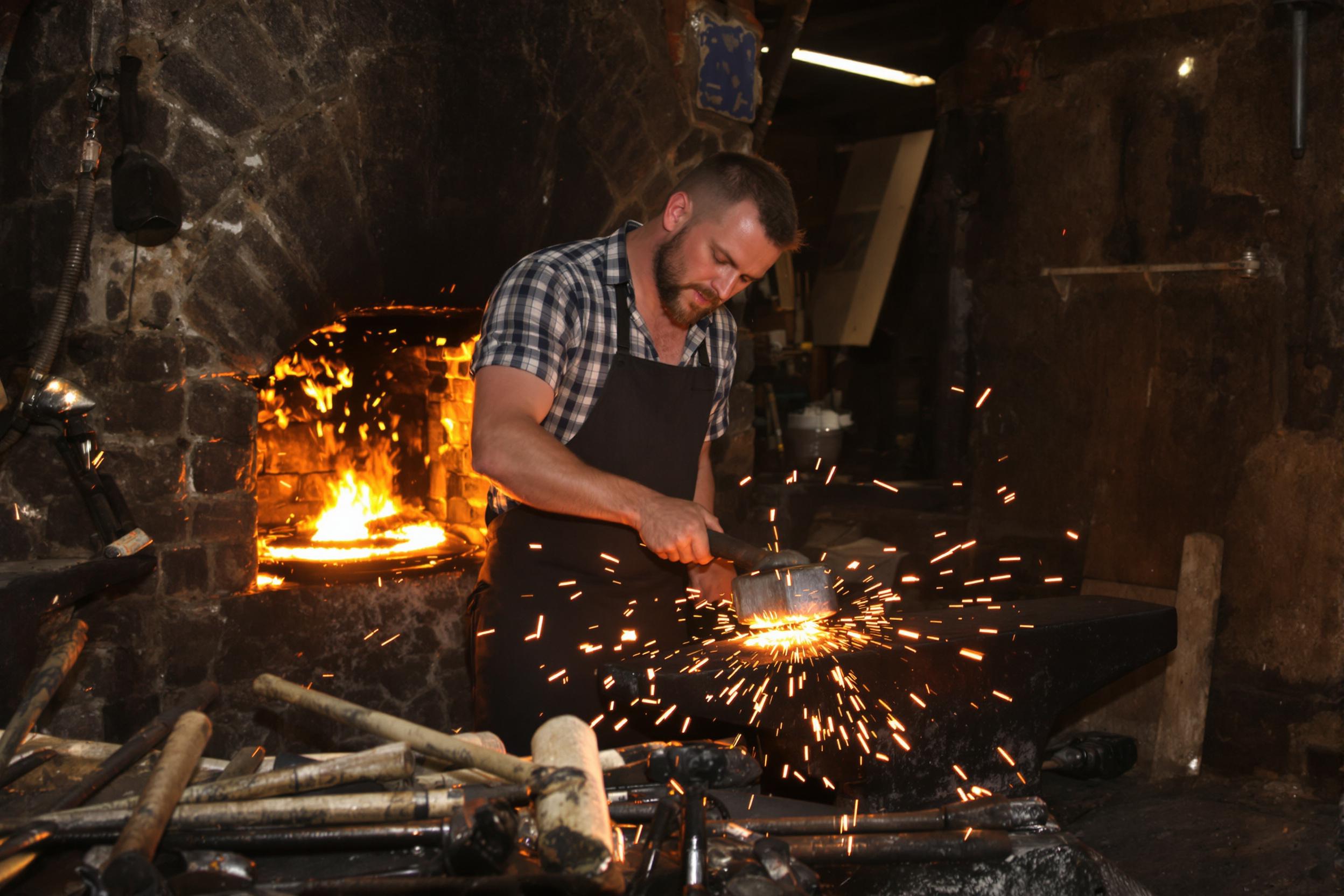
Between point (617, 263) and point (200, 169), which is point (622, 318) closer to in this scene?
point (617, 263)

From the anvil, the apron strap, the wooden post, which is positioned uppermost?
the apron strap

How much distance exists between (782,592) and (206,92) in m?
2.40

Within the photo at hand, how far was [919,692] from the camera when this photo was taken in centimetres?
242

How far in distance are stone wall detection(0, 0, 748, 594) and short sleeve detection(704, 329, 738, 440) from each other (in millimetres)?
1169

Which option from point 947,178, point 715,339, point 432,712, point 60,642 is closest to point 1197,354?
point 947,178

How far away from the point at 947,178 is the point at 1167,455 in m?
1.99

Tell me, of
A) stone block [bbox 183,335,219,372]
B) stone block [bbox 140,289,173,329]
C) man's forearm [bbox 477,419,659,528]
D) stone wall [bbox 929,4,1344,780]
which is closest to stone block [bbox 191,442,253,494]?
stone block [bbox 183,335,219,372]

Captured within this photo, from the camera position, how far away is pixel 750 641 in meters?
2.50

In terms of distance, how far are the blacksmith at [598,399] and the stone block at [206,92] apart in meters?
1.23

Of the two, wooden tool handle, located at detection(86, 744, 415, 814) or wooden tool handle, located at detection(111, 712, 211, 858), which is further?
wooden tool handle, located at detection(86, 744, 415, 814)

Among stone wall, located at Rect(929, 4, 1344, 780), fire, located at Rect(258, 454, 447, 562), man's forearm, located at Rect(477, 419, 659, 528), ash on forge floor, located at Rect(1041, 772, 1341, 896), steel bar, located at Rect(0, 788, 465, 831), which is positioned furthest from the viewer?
stone wall, located at Rect(929, 4, 1344, 780)

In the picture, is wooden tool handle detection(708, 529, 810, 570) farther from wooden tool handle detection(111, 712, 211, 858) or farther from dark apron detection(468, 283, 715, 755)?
wooden tool handle detection(111, 712, 211, 858)

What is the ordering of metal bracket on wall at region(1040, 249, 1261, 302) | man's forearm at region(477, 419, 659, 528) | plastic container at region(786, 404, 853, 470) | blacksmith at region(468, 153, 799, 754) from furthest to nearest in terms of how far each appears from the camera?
1. plastic container at region(786, 404, 853, 470)
2. metal bracket on wall at region(1040, 249, 1261, 302)
3. blacksmith at region(468, 153, 799, 754)
4. man's forearm at region(477, 419, 659, 528)

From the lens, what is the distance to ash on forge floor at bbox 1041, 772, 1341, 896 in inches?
138
